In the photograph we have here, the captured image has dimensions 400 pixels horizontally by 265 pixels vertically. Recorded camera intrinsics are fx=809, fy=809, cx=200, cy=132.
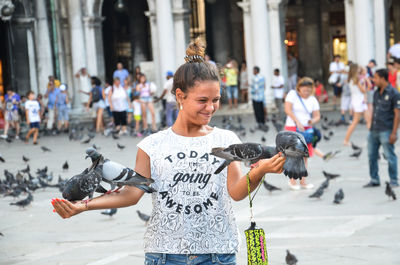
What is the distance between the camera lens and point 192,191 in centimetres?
343

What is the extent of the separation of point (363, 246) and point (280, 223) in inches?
55.3

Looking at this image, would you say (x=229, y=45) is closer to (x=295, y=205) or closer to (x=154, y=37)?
(x=154, y=37)

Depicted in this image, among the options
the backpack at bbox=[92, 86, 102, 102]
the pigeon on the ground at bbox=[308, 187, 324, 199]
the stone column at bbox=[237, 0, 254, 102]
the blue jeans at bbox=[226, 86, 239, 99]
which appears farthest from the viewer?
the blue jeans at bbox=[226, 86, 239, 99]

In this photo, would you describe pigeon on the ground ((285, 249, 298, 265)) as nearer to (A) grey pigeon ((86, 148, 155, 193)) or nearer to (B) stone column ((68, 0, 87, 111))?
(A) grey pigeon ((86, 148, 155, 193))

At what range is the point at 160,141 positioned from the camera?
3525mm

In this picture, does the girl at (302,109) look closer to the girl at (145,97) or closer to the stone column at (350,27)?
the girl at (145,97)

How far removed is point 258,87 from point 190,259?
15.9 meters

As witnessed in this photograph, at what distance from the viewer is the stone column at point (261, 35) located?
2372 centimetres

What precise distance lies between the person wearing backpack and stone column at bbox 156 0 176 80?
125 inches

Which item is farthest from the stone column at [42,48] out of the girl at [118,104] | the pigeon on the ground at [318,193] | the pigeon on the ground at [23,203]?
the pigeon on the ground at [318,193]

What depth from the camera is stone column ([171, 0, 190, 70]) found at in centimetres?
2458

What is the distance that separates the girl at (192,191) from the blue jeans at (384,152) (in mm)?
6653

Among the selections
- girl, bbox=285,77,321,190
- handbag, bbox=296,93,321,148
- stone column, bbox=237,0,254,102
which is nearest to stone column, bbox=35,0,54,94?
stone column, bbox=237,0,254,102

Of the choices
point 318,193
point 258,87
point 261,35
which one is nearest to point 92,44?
point 261,35
